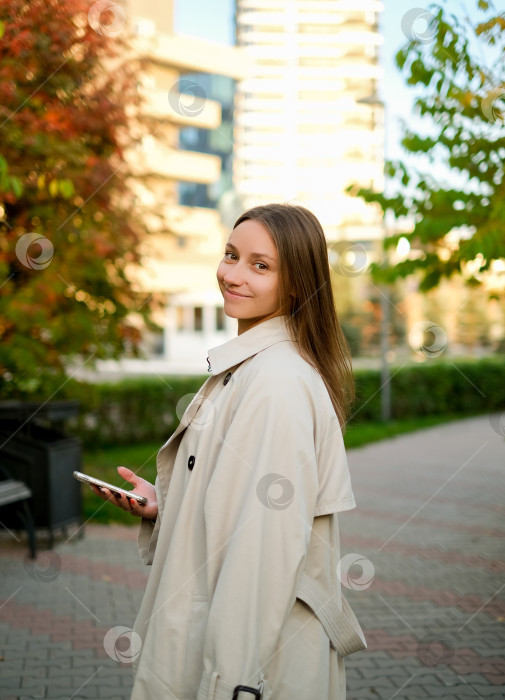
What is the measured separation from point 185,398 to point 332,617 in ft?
43.7

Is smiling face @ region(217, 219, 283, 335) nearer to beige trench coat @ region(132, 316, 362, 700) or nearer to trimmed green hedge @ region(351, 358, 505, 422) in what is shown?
beige trench coat @ region(132, 316, 362, 700)

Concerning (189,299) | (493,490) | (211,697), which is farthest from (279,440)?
(189,299)

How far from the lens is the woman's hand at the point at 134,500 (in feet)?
7.19

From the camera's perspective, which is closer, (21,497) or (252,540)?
(252,540)

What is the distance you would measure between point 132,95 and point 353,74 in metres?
75.3

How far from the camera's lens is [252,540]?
1.77m

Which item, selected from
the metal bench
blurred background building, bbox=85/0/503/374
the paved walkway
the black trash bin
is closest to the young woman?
blurred background building, bbox=85/0/503/374

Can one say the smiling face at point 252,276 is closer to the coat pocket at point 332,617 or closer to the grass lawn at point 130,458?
the coat pocket at point 332,617

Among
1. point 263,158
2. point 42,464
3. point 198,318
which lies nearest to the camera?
point 42,464

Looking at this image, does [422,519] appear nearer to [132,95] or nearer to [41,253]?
[41,253]

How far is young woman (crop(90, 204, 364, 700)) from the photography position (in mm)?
1760

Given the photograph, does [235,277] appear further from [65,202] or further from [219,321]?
[219,321]

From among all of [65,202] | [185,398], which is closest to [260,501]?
[65,202]

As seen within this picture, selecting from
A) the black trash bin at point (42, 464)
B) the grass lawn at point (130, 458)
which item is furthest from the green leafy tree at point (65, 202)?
the grass lawn at point (130, 458)
